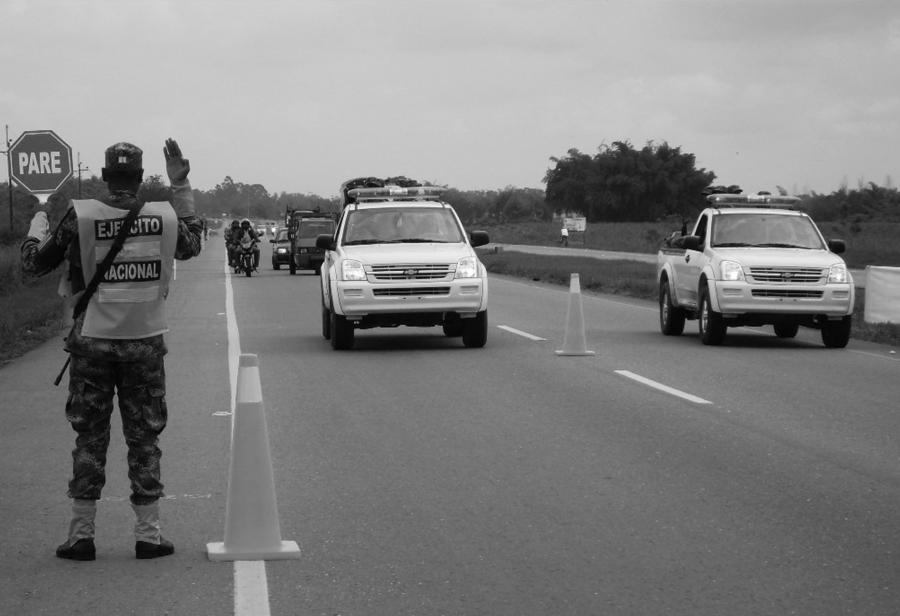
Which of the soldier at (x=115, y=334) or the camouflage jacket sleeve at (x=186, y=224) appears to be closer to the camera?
the soldier at (x=115, y=334)

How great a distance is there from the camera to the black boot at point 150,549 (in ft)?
22.9

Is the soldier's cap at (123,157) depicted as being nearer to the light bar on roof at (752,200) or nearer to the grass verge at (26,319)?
the grass verge at (26,319)

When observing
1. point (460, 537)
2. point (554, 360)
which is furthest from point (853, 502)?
point (554, 360)

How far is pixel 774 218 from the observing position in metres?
20.1

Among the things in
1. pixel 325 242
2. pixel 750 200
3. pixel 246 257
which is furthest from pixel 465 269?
pixel 246 257

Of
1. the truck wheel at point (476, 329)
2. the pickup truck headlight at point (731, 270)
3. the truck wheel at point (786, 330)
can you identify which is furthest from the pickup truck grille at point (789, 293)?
the truck wheel at point (476, 329)

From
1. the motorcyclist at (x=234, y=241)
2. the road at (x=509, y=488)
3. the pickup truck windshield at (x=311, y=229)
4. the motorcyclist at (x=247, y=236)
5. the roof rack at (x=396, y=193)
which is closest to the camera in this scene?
the road at (x=509, y=488)

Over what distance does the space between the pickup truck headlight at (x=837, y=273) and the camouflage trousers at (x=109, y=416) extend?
13.1 metres

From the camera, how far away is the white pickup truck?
18.6m

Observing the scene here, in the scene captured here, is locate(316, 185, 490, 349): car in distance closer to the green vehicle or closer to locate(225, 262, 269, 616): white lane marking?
locate(225, 262, 269, 616): white lane marking

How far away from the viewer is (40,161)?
2758cm

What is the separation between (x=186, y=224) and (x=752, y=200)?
14.9 m

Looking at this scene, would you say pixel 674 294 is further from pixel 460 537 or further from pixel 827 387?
pixel 460 537

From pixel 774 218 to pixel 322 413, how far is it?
963cm
